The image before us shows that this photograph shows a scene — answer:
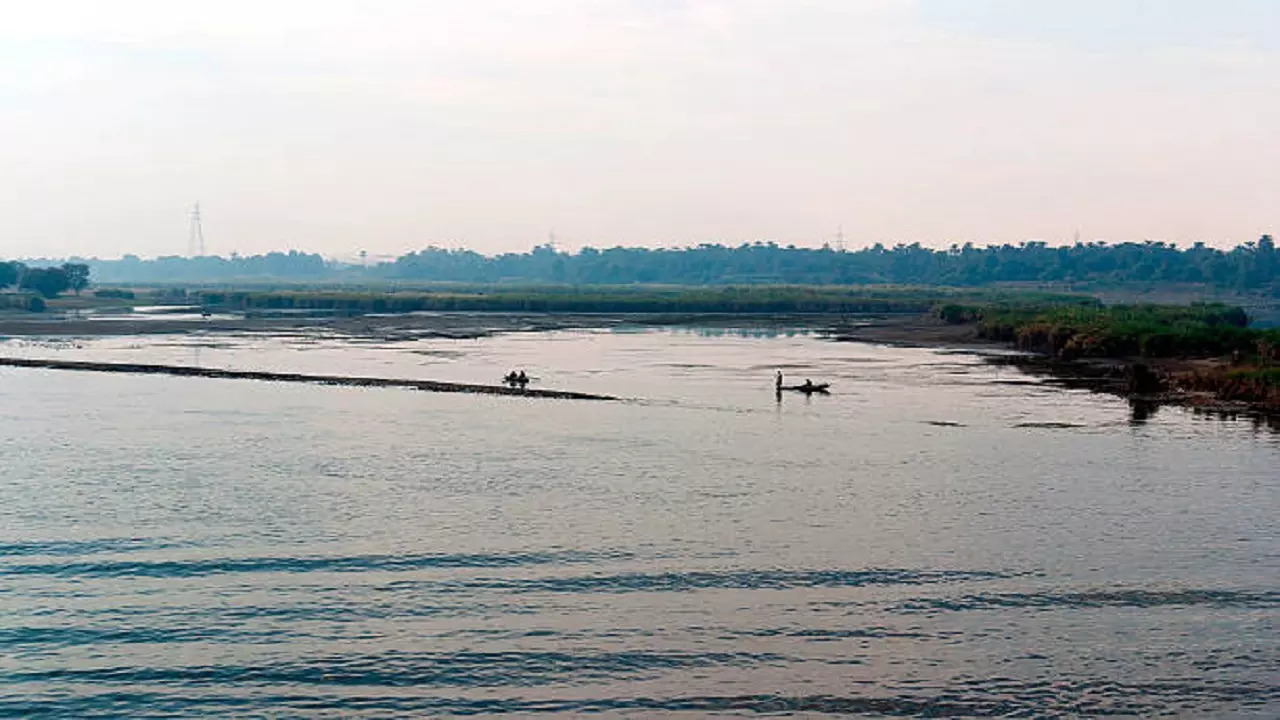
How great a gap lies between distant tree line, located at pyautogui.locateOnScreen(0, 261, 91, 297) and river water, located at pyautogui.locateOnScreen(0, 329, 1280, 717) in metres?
100

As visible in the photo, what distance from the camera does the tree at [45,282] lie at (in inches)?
5335

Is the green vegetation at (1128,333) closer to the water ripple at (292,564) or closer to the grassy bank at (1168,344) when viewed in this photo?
the grassy bank at (1168,344)

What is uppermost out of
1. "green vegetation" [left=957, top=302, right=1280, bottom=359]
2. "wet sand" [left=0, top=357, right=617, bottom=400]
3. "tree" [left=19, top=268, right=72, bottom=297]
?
"tree" [left=19, top=268, right=72, bottom=297]

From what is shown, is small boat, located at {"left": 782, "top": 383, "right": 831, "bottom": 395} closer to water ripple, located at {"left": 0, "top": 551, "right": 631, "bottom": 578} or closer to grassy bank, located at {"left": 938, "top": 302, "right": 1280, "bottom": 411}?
grassy bank, located at {"left": 938, "top": 302, "right": 1280, "bottom": 411}

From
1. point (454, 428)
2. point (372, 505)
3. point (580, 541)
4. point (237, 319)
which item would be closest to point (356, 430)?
point (454, 428)

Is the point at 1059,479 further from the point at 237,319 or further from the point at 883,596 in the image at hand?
the point at 237,319

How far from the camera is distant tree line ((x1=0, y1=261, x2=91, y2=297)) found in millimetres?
135875

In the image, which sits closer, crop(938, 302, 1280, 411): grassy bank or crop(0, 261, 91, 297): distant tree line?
crop(938, 302, 1280, 411): grassy bank

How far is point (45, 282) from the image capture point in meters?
136

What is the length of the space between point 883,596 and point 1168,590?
4.16m

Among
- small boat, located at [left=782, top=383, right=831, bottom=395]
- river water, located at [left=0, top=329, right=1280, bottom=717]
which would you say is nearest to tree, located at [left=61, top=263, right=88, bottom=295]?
river water, located at [left=0, top=329, right=1280, bottom=717]

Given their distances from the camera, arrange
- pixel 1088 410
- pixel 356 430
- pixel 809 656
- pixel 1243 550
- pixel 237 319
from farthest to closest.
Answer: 1. pixel 237 319
2. pixel 1088 410
3. pixel 356 430
4. pixel 1243 550
5. pixel 809 656

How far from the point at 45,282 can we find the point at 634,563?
126 meters

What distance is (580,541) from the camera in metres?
24.2
